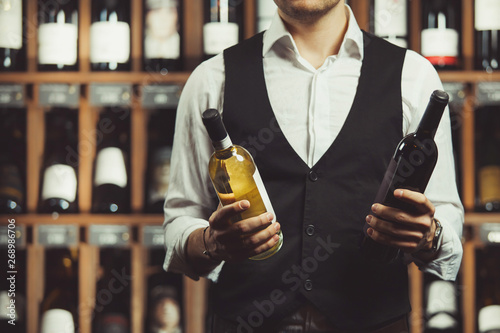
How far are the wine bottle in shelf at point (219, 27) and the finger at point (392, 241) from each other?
0.98 m

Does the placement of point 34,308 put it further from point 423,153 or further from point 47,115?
point 423,153

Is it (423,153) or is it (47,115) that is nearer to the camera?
(423,153)

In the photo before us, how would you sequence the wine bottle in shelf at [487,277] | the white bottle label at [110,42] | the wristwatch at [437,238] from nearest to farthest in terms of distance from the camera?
1. the wristwatch at [437,238]
2. the white bottle label at [110,42]
3. the wine bottle in shelf at [487,277]

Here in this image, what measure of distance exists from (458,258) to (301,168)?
0.35 metres

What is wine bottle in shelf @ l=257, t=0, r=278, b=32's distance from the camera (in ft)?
5.70

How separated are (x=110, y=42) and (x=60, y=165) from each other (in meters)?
0.44

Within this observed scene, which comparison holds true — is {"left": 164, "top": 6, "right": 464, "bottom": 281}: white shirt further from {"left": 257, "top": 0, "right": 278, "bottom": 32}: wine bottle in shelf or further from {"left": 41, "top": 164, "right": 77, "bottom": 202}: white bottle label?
{"left": 41, "top": 164, "right": 77, "bottom": 202}: white bottle label

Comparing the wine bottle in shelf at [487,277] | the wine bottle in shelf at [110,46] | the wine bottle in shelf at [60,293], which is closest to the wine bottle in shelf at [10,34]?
the wine bottle in shelf at [110,46]

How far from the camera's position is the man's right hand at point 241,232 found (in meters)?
0.86

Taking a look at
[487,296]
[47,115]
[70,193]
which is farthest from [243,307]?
[47,115]

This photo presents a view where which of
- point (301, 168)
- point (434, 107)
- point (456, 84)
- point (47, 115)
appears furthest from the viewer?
point (47, 115)

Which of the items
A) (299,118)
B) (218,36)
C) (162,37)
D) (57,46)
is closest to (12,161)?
(57,46)

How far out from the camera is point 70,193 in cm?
183

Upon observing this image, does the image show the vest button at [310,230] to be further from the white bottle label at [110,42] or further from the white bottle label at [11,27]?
the white bottle label at [11,27]
